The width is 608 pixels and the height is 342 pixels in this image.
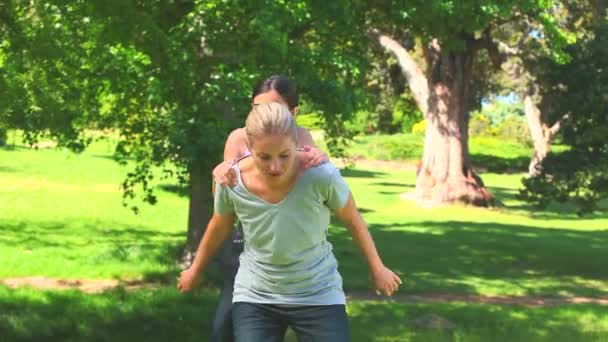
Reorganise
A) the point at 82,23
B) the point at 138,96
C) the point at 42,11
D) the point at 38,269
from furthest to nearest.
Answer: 1. the point at 38,269
2. the point at 138,96
3. the point at 82,23
4. the point at 42,11

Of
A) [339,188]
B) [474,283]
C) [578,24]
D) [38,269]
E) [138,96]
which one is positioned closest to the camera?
[339,188]

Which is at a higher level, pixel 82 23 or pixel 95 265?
pixel 82 23

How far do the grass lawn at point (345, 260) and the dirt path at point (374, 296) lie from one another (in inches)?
13.7

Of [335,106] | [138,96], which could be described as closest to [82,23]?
[138,96]

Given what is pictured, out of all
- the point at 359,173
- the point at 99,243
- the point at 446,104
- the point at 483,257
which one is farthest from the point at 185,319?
the point at 359,173

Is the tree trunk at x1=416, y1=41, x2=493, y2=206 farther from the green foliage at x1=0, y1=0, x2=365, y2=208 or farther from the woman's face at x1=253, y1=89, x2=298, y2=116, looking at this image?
the woman's face at x1=253, y1=89, x2=298, y2=116

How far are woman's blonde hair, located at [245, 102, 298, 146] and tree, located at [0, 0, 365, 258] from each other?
377 cm

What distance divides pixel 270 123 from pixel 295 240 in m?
0.53

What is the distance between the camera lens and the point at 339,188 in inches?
160

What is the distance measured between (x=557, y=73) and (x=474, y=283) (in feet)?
11.3

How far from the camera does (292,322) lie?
4090mm

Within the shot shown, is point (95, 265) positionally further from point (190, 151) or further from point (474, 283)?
point (474, 283)

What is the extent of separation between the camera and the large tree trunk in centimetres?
3044

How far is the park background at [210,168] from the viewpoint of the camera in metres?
8.72
